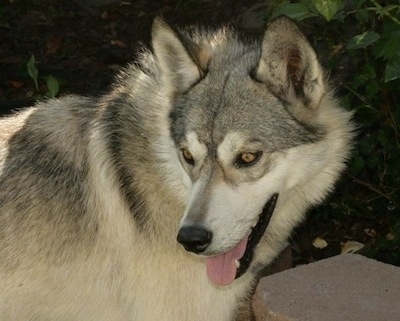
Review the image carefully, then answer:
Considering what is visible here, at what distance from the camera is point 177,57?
14.4 ft

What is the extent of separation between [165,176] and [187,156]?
0.71 ft

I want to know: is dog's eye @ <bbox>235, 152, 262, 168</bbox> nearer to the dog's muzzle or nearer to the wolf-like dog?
the wolf-like dog

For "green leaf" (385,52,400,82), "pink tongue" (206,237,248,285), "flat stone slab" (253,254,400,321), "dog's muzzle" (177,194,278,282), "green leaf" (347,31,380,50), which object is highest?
"green leaf" (347,31,380,50)

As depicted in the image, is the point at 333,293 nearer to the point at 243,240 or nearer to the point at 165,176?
the point at 243,240

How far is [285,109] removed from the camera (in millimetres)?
4234

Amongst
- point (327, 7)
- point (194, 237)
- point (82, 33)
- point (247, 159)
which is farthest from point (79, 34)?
point (194, 237)

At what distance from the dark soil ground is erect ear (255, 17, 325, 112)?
3.66m

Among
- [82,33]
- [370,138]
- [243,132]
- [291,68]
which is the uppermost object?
[291,68]

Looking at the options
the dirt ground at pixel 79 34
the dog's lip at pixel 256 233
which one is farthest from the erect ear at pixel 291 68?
the dirt ground at pixel 79 34

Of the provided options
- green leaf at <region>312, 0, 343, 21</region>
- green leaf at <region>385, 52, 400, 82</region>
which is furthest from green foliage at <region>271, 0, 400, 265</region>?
green leaf at <region>312, 0, 343, 21</region>

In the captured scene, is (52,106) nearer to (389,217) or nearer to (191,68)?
(191,68)

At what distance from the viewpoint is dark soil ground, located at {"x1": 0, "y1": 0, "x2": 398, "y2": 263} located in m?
8.19

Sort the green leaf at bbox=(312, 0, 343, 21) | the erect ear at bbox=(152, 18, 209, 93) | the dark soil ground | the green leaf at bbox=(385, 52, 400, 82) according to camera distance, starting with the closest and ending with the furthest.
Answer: the erect ear at bbox=(152, 18, 209, 93) → the green leaf at bbox=(312, 0, 343, 21) → the green leaf at bbox=(385, 52, 400, 82) → the dark soil ground

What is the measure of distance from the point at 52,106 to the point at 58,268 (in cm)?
89
